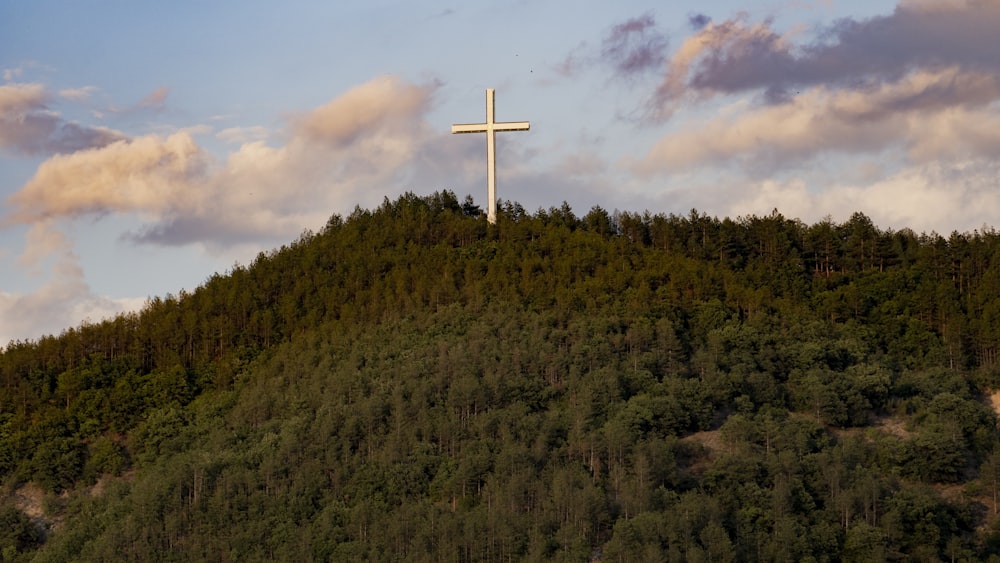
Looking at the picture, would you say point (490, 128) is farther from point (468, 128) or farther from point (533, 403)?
point (533, 403)

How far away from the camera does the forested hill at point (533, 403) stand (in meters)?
94.7

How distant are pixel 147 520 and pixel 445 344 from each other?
2878 cm

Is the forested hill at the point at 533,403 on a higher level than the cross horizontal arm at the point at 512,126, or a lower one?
lower

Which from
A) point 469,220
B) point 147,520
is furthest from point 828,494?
point 469,220

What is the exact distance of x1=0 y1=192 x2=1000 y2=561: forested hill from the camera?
94.7 m

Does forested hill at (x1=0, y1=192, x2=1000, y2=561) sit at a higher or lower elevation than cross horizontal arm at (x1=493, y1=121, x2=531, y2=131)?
lower

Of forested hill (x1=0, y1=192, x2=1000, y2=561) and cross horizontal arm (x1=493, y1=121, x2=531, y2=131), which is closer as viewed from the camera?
forested hill (x1=0, y1=192, x2=1000, y2=561)

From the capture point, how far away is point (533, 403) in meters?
108

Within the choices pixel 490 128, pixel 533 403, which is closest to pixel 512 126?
pixel 490 128

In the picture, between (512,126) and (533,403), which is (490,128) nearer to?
(512,126)

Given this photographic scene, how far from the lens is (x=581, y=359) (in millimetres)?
112250

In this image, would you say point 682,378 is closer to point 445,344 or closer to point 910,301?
point 445,344

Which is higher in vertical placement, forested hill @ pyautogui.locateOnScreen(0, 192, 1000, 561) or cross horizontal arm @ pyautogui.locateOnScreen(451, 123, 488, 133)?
cross horizontal arm @ pyautogui.locateOnScreen(451, 123, 488, 133)

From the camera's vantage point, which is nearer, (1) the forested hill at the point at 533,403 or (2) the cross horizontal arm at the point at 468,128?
(1) the forested hill at the point at 533,403
